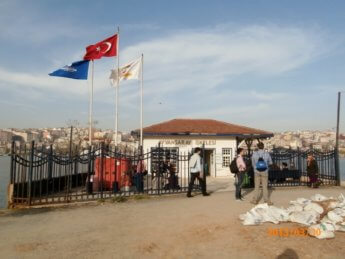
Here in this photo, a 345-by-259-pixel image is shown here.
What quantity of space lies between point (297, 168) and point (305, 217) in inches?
442

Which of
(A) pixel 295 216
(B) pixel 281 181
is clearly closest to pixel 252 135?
(B) pixel 281 181

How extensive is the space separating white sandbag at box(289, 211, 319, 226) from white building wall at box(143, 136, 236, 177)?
1970 cm

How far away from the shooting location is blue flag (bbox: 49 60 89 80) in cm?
1844

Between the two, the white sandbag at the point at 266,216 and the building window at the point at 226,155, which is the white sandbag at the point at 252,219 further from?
the building window at the point at 226,155

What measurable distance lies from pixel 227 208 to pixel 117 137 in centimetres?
1017

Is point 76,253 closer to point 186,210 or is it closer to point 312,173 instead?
point 186,210

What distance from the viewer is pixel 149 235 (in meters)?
7.95

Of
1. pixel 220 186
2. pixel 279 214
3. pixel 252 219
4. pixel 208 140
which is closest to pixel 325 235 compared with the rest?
pixel 279 214

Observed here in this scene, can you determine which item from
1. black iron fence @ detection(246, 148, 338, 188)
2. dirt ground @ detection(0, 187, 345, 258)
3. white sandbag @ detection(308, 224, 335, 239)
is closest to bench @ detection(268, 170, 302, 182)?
black iron fence @ detection(246, 148, 338, 188)

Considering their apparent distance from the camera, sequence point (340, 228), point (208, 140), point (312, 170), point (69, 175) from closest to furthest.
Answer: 1. point (340, 228)
2. point (69, 175)
3. point (312, 170)
4. point (208, 140)

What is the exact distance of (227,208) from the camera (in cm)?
1084

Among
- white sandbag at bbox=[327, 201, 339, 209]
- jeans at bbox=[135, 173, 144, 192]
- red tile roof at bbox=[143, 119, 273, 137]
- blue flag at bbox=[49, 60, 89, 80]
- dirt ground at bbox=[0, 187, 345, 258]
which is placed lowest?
dirt ground at bbox=[0, 187, 345, 258]

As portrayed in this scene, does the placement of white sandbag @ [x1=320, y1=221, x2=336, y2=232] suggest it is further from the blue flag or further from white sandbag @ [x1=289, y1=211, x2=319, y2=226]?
the blue flag

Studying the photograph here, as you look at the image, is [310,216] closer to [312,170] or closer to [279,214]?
[279,214]
